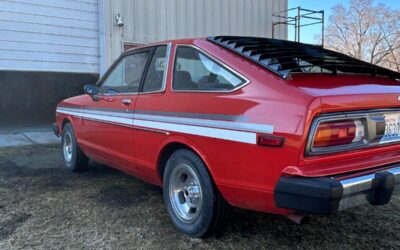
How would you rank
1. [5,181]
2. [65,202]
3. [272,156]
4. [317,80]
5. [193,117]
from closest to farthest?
1. [272,156]
2. [317,80]
3. [193,117]
4. [65,202]
5. [5,181]

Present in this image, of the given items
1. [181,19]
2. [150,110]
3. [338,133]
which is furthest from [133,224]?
[181,19]

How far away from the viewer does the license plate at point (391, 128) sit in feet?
10.3

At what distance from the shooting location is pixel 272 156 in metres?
2.76

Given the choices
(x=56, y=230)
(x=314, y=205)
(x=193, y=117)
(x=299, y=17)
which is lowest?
(x=56, y=230)

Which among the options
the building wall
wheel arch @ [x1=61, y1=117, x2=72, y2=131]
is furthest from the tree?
wheel arch @ [x1=61, y1=117, x2=72, y2=131]

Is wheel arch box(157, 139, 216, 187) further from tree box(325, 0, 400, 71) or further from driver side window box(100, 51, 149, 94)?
tree box(325, 0, 400, 71)

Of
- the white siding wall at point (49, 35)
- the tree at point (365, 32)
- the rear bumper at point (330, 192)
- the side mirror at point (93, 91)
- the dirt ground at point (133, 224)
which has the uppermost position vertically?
the tree at point (365, 32)

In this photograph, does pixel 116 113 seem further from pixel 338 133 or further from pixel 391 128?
pixel 391 128

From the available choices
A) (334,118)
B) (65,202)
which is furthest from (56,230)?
(334,118)

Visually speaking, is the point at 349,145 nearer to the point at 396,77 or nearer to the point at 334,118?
the point at 334,118

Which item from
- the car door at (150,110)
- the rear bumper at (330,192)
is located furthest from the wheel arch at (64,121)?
the rear bumper at (330,192)

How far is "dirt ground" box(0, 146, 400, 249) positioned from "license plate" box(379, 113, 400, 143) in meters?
0.89

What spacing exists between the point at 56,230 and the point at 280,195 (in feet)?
6.81

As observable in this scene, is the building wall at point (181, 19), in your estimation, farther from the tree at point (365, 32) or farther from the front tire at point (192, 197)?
the tree at point (365, 32)
